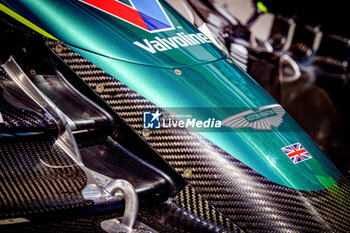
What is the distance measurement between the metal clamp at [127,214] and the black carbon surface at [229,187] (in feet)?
0.56

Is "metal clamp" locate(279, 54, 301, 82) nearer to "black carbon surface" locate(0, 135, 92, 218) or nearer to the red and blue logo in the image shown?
the red and blue logo

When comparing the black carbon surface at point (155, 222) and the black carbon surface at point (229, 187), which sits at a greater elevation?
the black carbon surface at point (229, 187)

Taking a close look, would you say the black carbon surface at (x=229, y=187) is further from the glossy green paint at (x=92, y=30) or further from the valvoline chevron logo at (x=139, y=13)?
the valvoline chevron logo at (x=139, y=13)

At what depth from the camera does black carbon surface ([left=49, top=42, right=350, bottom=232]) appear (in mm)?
1004

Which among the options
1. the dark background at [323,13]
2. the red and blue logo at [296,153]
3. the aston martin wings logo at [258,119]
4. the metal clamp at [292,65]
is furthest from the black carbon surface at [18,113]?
the dark background at [323,13]

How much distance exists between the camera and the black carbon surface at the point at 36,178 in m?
0.84

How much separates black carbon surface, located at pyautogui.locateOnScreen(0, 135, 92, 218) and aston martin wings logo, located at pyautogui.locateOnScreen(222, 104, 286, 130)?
44 centimetres

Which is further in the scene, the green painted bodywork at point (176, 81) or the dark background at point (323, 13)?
the dark background at point (323, 13)

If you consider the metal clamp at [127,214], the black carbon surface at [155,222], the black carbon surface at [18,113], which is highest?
the black carbon surface at [18,113]

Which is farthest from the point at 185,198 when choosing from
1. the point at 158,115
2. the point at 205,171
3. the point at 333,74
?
the point at 333,74

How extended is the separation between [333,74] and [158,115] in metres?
2.89

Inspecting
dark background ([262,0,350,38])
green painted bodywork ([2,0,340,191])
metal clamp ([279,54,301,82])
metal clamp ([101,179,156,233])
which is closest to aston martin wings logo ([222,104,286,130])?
green painted bodywork ([2,0,340,191])

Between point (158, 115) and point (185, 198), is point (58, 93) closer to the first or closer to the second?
point (158, 115)

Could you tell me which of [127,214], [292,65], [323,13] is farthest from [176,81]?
[323,13]
